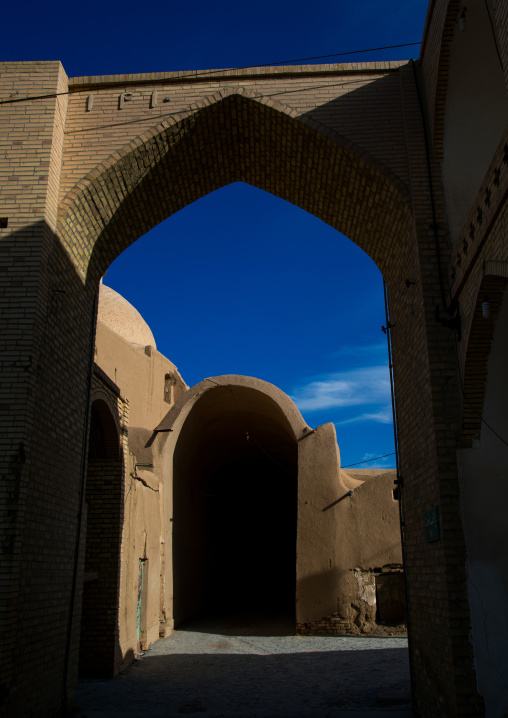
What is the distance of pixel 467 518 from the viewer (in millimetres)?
5445

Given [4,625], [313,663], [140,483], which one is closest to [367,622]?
[313,663]

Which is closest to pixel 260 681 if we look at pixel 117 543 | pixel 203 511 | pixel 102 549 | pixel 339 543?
pixel 117 543

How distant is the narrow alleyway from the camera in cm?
656

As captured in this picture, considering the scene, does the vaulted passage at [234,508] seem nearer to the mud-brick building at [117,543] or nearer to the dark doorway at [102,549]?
the mud-brick building at [117,543]

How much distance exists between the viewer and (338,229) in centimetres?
834

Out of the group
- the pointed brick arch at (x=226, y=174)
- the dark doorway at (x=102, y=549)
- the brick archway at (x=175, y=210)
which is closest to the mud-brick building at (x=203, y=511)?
the dark doorway at (x=102, y=549)

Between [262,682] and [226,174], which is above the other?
[226,174]

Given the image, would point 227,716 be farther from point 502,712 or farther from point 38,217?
A: point 38,217

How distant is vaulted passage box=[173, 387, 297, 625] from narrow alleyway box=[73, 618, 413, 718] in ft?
10.6

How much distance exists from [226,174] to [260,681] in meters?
6.47

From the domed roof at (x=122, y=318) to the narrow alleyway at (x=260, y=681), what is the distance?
1039 centimetres

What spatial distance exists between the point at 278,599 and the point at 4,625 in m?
17.2

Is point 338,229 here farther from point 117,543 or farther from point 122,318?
point 122,318

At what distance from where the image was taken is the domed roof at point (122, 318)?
1984cm
